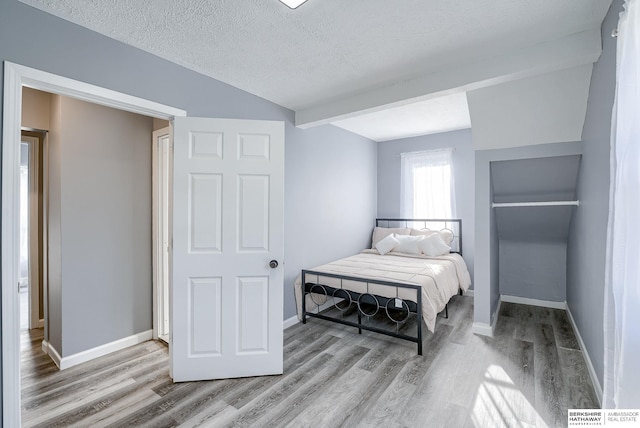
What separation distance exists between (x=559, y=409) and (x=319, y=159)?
132 inches

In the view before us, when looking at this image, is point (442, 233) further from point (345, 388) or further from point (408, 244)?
point (345, 388)

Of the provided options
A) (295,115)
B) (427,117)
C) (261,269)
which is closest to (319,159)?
(295,115)

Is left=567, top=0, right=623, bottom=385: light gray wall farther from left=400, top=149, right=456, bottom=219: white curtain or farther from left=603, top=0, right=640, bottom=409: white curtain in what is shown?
left=400, top=149, right=456, bottom=219: white curtain

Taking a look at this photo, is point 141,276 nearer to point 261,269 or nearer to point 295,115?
point 261,269

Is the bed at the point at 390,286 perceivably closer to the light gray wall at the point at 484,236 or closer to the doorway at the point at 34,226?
the light gray wall at the point at 484,236

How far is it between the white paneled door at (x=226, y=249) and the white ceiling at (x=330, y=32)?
55 centimetres

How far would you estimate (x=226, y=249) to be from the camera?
245cm

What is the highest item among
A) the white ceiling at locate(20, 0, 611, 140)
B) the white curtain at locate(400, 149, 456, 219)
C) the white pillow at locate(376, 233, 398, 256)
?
the white ceiling at locate(20, 0, 611, 140)

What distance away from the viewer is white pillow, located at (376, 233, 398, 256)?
4.71m

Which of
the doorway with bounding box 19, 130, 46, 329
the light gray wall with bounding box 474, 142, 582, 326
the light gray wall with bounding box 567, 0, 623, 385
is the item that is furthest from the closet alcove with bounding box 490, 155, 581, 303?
the doorway with bounding box 19, 130, 46, 329

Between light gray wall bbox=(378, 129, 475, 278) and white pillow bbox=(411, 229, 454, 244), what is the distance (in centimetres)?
30

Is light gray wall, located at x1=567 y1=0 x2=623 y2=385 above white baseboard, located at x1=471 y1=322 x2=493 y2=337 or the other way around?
above

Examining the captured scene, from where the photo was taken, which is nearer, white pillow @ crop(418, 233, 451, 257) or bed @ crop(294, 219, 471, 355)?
bed @ crop(294, 219, 471, 355)

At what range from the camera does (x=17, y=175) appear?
1755mm
